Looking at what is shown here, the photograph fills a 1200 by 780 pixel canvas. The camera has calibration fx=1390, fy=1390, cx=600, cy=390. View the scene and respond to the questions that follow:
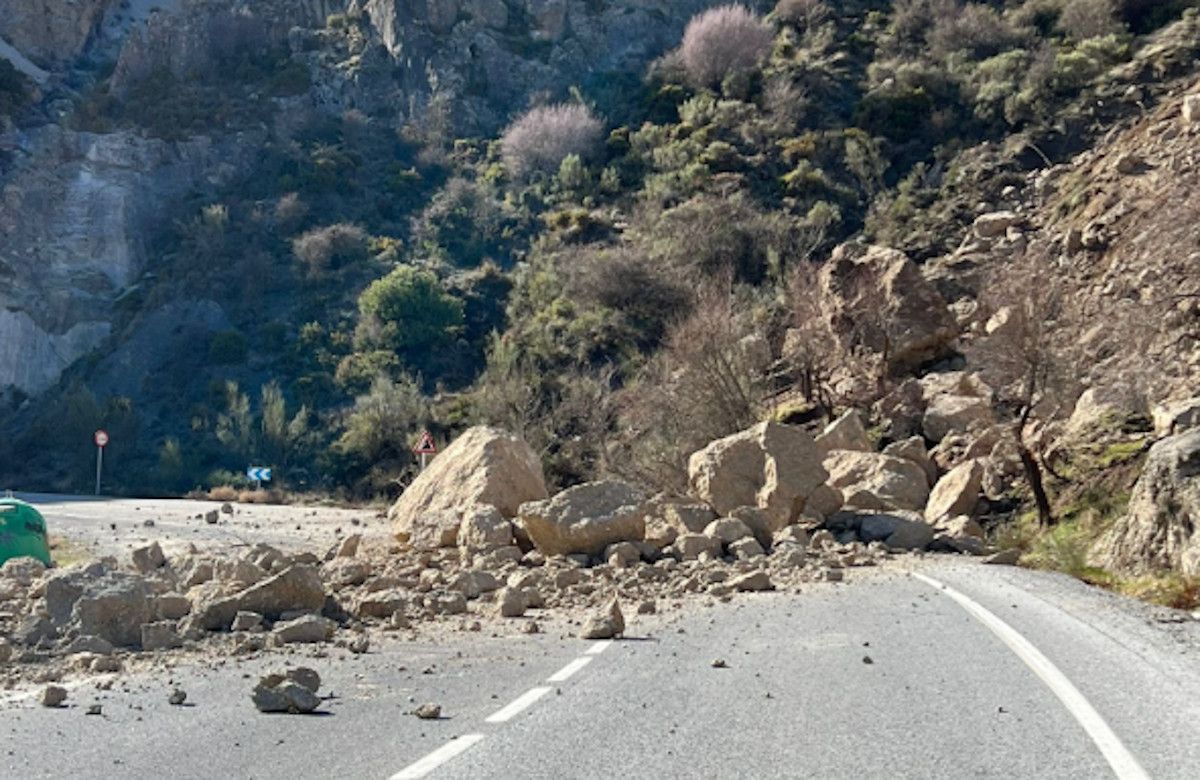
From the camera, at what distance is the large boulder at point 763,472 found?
22.7m

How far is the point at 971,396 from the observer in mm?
31188

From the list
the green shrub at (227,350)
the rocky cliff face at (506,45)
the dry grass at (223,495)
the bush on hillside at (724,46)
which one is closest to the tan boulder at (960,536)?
the dry grass at (223,495)

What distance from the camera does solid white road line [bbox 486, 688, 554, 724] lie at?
766 centimetres

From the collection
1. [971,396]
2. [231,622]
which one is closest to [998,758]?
[231,622]

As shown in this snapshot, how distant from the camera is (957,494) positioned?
24.6 metres

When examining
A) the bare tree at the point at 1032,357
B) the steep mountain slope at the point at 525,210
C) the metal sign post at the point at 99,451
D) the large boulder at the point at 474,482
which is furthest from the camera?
the metal sign post at the point at 99,451

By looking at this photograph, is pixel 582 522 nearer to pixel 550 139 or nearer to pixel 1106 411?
pixel 1106 411

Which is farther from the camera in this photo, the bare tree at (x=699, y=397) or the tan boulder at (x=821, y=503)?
the bare tree at (x=699, y=397)

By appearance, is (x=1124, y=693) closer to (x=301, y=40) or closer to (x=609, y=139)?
(x=609, y=139)

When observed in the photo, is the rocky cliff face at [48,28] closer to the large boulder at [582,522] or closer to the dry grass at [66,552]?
the dry grass at [66,552]

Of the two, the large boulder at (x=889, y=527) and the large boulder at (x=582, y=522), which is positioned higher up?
the large boulder at (x=582, y=522)

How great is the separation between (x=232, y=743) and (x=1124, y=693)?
16.7 feet

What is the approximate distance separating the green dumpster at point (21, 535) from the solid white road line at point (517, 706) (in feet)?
48.7

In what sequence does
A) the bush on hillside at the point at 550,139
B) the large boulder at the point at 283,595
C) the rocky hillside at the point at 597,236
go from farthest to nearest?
1. the bush on hillside at the point at 550,139
2. the rocky hillside at the point at 597,236
3. the large boulder at the point at 283,595
